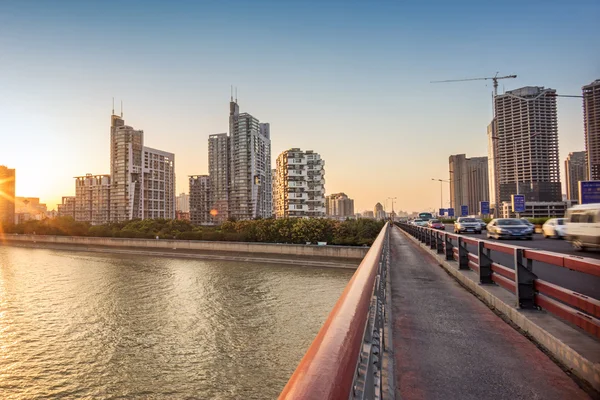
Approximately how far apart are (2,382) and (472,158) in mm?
174288

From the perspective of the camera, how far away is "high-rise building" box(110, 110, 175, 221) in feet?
448

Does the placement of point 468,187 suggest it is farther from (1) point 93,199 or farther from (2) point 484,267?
(2) point 484,267

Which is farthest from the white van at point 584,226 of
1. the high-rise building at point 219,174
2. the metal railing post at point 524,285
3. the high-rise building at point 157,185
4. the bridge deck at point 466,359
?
the high-rise building at point 157,185

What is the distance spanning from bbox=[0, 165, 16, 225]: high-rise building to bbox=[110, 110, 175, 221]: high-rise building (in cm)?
5922

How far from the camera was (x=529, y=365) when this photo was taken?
354 cm

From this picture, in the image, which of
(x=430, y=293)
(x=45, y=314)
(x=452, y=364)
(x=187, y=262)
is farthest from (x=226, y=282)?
(x=452, y=364)

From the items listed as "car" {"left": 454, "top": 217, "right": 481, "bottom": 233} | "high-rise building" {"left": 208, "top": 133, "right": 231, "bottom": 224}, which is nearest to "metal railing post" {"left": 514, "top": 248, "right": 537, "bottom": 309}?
"car" {"left": 454, "top": 217, "right": 481, "bottom": 233}

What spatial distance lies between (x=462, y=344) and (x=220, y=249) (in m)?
53.5

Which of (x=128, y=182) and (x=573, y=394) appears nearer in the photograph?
(x=573, y=394)

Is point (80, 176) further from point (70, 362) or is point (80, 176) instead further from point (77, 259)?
point (70, 362)

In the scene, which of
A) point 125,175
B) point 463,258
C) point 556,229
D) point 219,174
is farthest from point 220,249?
point 219,174

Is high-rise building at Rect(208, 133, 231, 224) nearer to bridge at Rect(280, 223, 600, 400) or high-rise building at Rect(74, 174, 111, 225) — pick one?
high-rise building at Rect(74, 174, 111, 225)

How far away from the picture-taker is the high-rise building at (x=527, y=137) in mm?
69062

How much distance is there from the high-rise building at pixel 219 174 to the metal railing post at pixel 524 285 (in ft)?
476
